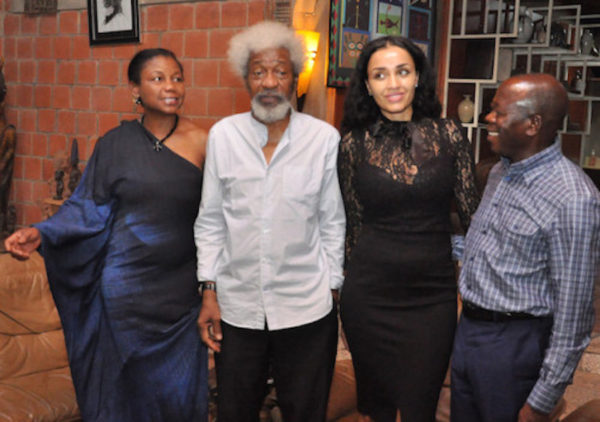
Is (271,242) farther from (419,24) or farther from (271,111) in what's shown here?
(419,24)

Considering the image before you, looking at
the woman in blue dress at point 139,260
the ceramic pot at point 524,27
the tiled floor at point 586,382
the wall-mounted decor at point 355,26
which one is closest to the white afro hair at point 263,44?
the woman in blue dress at point 139,260

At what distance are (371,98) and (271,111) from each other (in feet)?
1.00

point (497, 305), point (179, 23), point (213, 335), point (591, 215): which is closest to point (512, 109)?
point (591, 215)

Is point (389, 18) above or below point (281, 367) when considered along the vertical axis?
above

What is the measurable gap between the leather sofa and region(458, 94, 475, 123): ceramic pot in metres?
3.43

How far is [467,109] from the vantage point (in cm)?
510

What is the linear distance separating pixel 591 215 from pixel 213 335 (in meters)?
1.16

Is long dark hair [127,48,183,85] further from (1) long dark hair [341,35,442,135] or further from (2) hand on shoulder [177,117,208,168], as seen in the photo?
(1) long dark hair [341,35,442,135]

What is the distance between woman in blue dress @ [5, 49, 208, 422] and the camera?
2092 millimetres

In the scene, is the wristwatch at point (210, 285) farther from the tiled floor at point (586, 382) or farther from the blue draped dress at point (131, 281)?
the tiled floor at point (586, 382)

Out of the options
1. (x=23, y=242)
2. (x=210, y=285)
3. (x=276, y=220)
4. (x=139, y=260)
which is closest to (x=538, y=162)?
(x=276, y=220)

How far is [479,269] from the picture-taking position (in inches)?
64.7

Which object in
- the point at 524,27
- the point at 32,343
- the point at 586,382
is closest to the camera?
the point at 32,343

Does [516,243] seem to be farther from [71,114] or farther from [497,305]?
[71,114]
